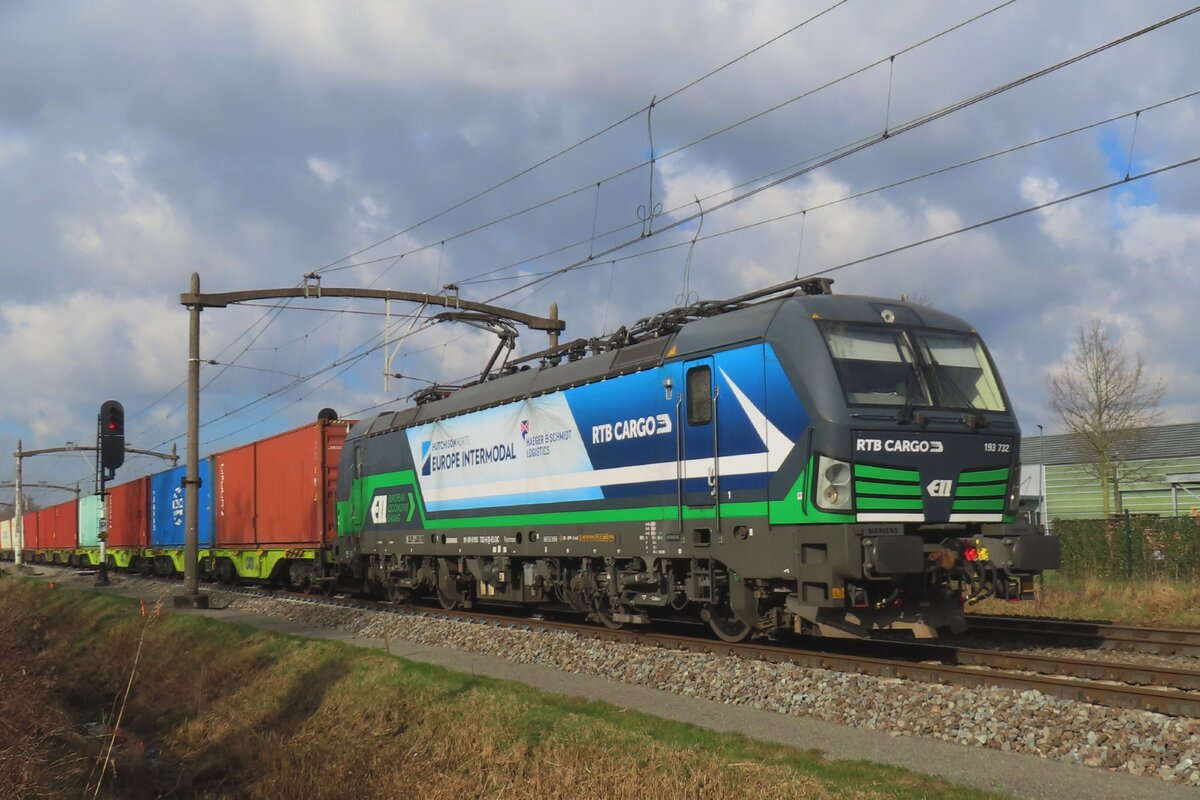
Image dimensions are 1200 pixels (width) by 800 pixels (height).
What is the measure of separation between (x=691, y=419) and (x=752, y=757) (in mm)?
4938

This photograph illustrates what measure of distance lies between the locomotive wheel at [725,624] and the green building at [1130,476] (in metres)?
27.9

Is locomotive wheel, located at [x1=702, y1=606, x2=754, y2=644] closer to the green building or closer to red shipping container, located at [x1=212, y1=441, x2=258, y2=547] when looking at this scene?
red shipping container, located at [x1=212, y1=441, x2=258, y2=547]

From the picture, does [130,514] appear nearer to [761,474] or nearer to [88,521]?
[88,521]

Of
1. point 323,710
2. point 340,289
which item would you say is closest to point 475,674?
point 323,710

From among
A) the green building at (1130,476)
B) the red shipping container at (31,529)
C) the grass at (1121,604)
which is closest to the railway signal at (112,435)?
the grass at (1121,604)

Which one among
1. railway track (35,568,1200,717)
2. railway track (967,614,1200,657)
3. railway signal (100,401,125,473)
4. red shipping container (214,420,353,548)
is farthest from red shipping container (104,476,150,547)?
railway track (967,614,1200,657)

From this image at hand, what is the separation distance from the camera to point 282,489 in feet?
85.4

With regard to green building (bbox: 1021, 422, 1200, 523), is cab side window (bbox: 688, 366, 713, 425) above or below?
above

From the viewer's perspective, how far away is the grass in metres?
16.0

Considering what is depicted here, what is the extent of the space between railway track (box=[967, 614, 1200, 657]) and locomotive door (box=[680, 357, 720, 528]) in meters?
3.65

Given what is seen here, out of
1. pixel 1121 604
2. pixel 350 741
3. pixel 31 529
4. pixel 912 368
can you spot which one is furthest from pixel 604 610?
pixel 31 529

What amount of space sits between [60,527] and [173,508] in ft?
85.4

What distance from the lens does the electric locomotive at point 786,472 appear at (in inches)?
392

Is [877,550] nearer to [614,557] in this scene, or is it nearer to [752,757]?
[752,757]
